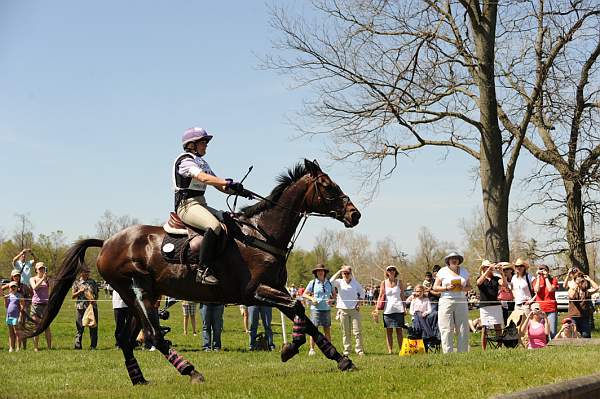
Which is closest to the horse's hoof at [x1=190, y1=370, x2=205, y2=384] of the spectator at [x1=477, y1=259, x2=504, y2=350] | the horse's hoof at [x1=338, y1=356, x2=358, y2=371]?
the horse's hoof at [x1=338, y1=356, x2=358, y2=371]

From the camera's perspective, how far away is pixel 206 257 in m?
11.1

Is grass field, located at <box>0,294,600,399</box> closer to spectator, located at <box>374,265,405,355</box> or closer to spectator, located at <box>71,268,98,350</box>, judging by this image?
spectator, located at <box>374,265,405,355</box>

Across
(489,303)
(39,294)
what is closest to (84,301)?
(39,294)

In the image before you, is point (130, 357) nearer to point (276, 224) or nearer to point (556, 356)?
point (276, 224)

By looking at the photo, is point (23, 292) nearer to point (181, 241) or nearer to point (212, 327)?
point (212, 327)

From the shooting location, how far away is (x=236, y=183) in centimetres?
1105

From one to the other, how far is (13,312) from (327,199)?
1263 centimetres

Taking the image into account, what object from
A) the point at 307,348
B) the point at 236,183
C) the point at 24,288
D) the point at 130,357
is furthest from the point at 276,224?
the point at 24,288

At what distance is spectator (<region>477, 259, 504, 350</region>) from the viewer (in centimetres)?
1905

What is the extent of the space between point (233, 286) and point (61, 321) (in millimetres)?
27099

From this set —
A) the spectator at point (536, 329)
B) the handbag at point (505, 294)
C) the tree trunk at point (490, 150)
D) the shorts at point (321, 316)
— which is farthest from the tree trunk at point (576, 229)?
the spectator at point (536, 329)

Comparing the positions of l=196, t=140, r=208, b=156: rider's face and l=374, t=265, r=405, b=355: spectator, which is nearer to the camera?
l=196, t=140, r=208, b=156: rider's face

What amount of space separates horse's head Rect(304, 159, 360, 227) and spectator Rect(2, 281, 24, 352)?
12.2 m

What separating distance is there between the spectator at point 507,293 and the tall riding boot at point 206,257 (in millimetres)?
9991
